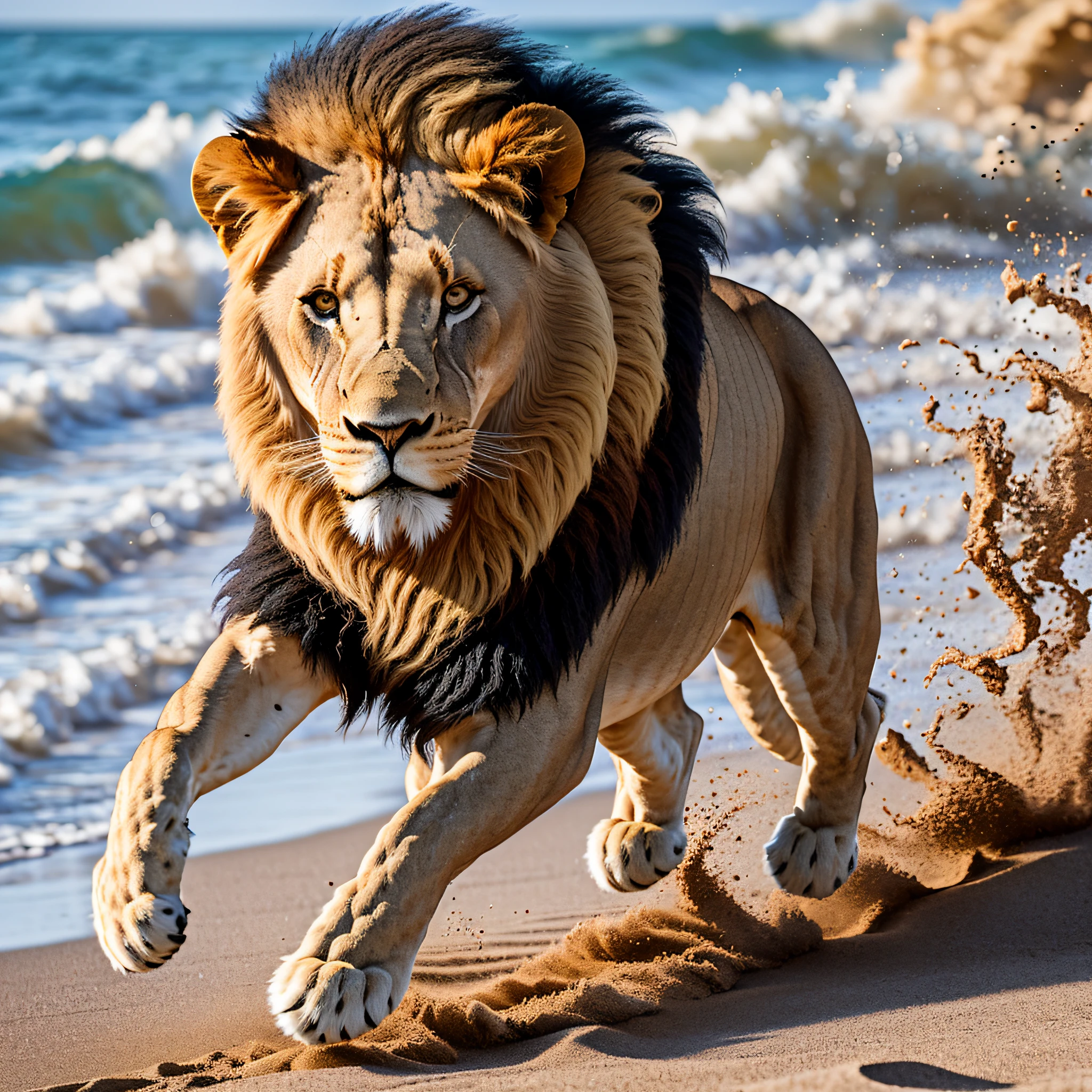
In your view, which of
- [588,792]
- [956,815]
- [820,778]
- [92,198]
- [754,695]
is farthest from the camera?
[92,198]

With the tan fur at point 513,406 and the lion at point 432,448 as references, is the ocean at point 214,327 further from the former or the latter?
the tan fur at point 513,406

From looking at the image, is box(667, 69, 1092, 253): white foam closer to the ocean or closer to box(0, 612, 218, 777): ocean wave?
the ocean

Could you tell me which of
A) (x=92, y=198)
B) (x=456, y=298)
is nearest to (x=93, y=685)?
(x=456, y=298)

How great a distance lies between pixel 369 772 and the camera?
567 cm

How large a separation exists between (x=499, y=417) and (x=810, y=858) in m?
1.80

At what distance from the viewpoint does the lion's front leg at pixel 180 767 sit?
267 cm

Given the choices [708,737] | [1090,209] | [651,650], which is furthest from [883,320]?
[651,650]

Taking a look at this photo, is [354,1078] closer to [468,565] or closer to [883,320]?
[468,565]

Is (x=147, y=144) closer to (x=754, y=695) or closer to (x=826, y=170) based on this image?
(x=826, y=170)

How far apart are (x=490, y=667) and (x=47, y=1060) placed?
4.59ft

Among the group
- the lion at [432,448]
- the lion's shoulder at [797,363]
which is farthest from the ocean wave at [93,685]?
the lion at [432,448]

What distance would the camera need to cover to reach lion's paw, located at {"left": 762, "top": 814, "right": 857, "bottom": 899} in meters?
4.11

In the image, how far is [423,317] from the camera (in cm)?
269

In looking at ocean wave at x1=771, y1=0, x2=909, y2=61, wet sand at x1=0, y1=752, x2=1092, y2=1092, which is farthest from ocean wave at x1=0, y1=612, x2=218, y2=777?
ocean wave at x1=771, y1=0, x2=909, y2=61
